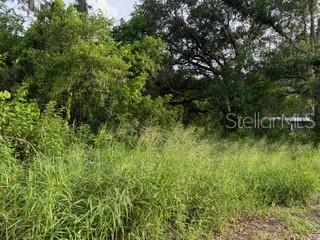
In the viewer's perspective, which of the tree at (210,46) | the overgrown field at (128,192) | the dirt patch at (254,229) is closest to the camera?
the overgrown field at (128,192)

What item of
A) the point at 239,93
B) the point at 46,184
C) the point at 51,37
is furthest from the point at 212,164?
the point at 239,93

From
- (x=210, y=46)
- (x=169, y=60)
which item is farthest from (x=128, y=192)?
(x=210, y=46)

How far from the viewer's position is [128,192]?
156 inches

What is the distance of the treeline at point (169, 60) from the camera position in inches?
340

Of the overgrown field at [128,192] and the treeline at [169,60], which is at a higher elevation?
the treeline at [169,60]

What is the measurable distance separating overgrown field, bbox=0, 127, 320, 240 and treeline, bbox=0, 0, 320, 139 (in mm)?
2752

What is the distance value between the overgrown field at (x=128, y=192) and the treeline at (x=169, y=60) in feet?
9.03

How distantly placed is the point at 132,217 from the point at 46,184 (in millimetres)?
924

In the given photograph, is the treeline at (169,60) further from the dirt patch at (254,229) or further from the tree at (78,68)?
the dirt patch at (254,229)

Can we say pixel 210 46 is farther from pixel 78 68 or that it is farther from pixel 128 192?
pixel 128 192

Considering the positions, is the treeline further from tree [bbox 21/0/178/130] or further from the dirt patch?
the dirt patch

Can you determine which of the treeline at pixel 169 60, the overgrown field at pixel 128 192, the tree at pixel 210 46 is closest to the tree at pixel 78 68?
the treeline at pixel 169 60

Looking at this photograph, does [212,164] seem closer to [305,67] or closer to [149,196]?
[149,196]

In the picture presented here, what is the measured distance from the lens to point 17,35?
9.98 m
